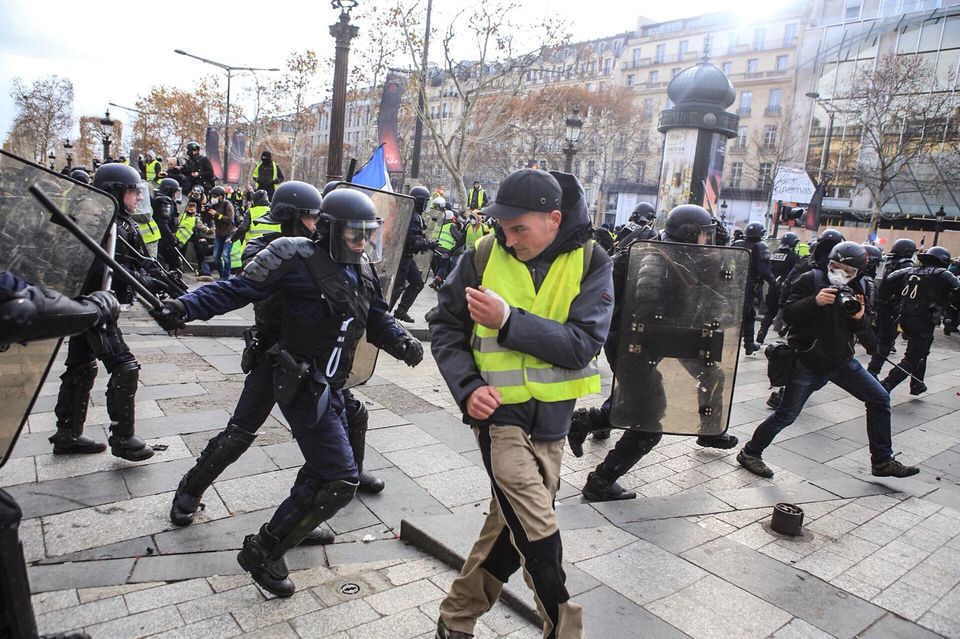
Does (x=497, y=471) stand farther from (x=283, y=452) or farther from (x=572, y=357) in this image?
(x=283, y=452)

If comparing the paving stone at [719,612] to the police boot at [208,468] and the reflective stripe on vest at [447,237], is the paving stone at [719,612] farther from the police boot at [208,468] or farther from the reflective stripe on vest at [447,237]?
the reflective stripe on vest at [447,237]

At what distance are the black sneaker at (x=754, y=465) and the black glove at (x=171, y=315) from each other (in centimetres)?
394

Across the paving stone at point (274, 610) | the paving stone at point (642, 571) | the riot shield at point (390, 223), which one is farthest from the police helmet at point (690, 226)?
the paving stone at point (274, 610)

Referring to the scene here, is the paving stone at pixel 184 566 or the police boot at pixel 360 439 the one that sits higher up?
the police boot at pixel 360 439

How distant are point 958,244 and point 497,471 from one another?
4135 cm

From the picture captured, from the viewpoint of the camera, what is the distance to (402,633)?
2.63 m

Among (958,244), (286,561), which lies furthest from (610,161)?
(286,561)

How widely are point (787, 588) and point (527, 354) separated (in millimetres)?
1833

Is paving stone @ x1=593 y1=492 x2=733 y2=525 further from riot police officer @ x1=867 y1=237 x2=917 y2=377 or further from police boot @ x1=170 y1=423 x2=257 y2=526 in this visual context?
riot police officer @ x1=867 y1=237 x2=917 y2=377

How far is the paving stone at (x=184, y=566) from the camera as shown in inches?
116

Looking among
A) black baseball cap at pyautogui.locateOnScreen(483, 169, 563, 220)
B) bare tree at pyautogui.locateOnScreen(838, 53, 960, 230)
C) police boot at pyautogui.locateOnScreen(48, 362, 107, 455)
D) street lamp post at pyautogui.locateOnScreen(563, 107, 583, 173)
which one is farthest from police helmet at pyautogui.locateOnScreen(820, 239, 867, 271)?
bare tree at pyautogui.locateOnScreen(838, 53, 960, 230)

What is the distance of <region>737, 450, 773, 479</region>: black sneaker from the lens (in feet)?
15.6

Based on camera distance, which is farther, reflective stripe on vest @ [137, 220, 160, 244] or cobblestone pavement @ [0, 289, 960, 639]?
reflective stripe on vest @ [137, 220, 160, 244]

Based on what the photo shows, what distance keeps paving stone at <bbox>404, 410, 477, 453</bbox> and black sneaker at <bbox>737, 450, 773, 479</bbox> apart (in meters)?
1.97
